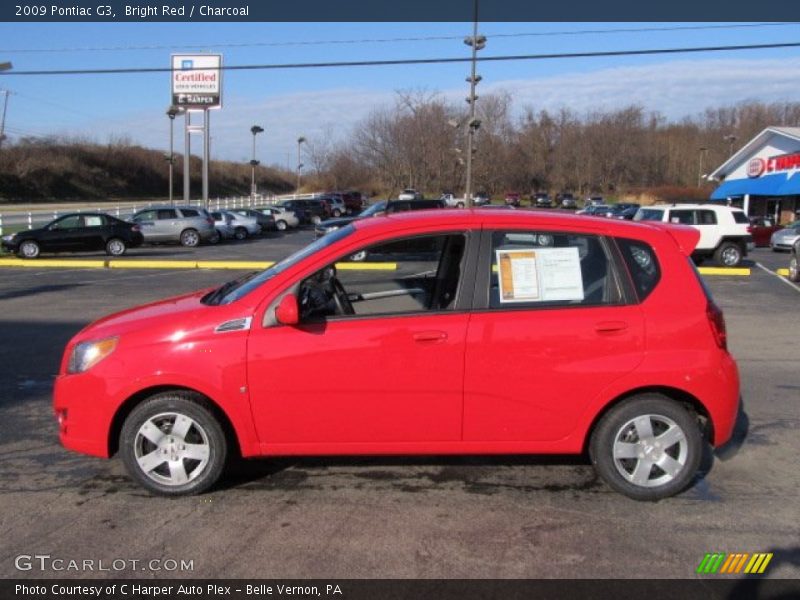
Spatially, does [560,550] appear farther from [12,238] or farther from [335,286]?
[12,238]

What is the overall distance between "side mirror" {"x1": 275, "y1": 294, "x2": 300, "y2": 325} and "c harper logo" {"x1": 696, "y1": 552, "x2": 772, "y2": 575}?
254 cm

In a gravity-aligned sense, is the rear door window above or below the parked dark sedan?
above

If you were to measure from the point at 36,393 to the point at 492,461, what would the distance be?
450 centimetres

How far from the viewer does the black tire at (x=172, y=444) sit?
4395mm

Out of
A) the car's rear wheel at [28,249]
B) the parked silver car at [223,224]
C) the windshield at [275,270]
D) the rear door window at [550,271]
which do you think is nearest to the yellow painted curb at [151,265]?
the car's rear wheel at [28,249]

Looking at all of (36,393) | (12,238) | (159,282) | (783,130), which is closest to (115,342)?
(36,393)

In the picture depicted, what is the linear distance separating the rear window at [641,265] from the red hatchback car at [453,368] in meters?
0.01

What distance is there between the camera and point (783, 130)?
1764 inches

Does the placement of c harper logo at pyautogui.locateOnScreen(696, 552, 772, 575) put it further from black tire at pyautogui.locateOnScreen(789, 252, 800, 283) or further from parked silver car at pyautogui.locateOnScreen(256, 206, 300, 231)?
parked silver car at pyautogui.locateOnScreen(256, 206, 300, 231)

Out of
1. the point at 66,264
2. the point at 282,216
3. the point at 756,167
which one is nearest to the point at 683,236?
the point at 66,264

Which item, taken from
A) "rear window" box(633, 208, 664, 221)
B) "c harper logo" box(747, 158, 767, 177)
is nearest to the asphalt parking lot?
"rear window" box(633, 208, 664, 221)

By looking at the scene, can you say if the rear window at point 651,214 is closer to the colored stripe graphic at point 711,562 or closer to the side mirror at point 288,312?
the colored stripe graphic at point 711,562

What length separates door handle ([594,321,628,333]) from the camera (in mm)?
4367

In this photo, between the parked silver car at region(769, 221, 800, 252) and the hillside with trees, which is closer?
the parked silver car at region(769, 221, 800, 252)
